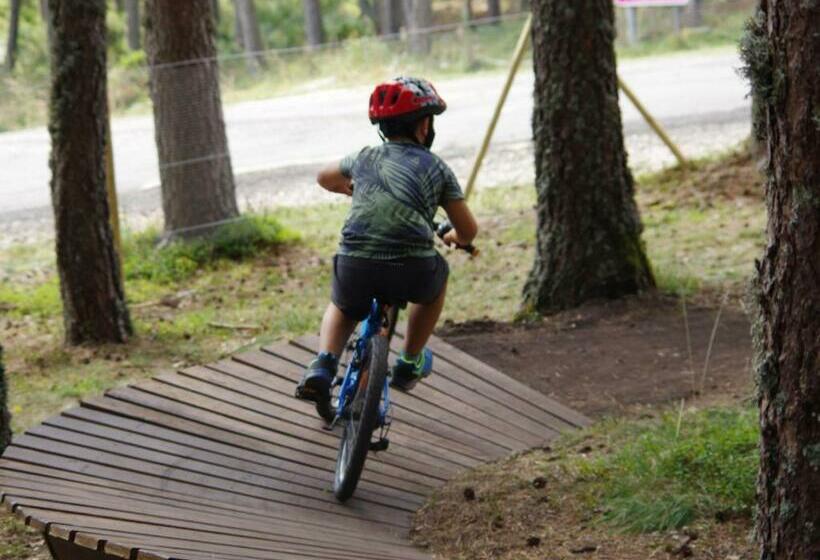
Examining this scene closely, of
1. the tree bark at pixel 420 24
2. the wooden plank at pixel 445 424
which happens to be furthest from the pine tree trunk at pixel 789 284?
the tree bark at pixel 420 24

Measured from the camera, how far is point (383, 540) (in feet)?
19.0

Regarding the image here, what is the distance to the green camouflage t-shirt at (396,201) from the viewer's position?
20.0ft

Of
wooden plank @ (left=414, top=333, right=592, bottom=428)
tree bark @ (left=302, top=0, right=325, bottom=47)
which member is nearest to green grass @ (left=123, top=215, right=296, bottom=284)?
wooden plank @ (left=414, top=333, right=592, bottom=428)

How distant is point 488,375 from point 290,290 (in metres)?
4.28

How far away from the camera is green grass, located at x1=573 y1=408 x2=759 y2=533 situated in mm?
5859

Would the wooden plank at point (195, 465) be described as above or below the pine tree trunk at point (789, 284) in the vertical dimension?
below

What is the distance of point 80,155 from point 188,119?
12.5ft

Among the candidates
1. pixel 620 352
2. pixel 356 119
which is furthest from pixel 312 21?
pixel 620 352

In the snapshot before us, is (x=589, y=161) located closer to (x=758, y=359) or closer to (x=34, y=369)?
(x=34, y=369)

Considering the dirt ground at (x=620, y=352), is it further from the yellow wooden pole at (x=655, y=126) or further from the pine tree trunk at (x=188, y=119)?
the yellow wooden pole at (x=655, y=126)

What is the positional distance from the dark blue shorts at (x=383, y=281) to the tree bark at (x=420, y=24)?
49.1 feet

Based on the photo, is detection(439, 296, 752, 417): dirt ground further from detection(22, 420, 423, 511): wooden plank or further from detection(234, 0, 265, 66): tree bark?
detection(234, 0, 265, 66): tree bark

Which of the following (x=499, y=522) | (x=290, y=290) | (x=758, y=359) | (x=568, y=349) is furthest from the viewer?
(x=290, y=290)

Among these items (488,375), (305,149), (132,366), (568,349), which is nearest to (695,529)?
(488,375)
